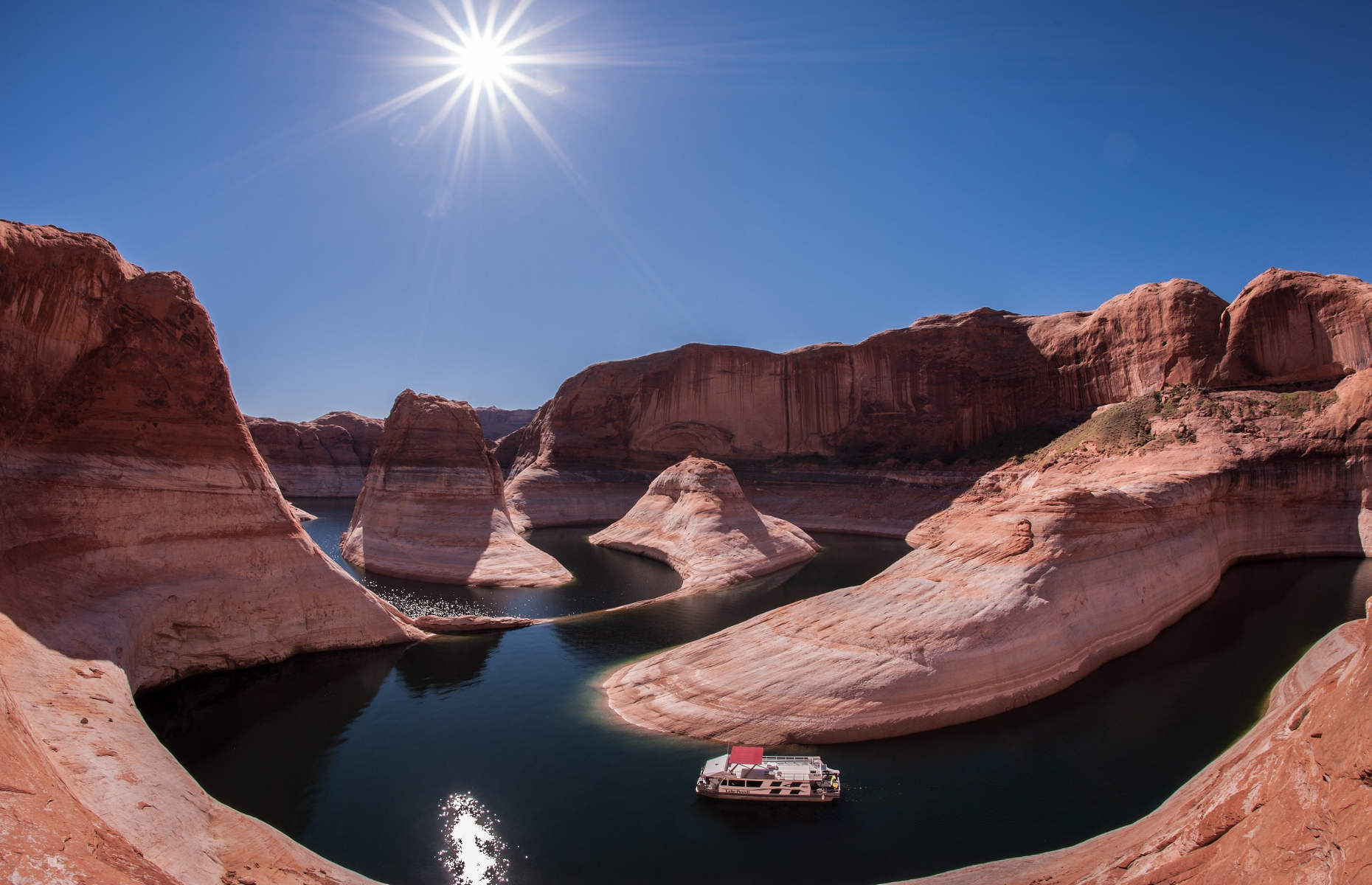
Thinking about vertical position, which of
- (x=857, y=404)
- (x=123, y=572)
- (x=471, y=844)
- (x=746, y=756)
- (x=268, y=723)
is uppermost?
(x=857, y=404)

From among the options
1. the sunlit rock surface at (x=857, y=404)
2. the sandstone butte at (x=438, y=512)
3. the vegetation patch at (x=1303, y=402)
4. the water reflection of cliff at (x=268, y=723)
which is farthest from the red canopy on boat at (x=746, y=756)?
the sunlit rock surface at (x=857, y=404)

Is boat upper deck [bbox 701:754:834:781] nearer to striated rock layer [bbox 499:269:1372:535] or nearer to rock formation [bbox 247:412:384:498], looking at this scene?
striated rock layer [bbox 499:269:1372:535]

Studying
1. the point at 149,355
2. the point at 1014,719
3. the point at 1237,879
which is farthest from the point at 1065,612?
the point at 149,355

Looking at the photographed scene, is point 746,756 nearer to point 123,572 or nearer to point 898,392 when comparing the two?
point 123,572

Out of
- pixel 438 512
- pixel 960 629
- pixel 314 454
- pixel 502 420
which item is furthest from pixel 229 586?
pixel 502 420

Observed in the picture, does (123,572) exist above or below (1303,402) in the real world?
below

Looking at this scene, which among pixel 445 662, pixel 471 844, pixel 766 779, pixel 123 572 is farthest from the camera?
pixel 445 662

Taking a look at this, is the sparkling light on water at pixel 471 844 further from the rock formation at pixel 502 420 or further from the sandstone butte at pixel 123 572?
the rock formation at pixel 502 420
